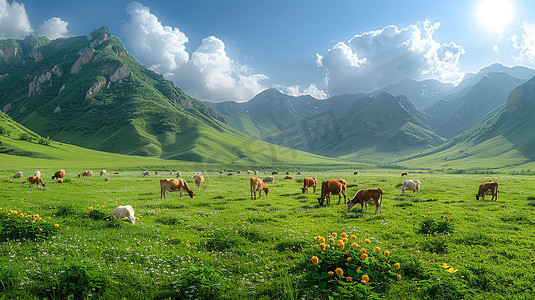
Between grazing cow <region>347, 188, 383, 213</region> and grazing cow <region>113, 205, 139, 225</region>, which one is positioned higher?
grazing cow <region>347, 188, 383, 213</region>

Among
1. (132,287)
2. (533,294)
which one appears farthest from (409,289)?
(132,287)

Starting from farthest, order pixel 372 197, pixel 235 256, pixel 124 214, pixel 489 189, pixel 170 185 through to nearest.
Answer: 1. pixel 170 185
2. pixel 489 189
3. pixel 372 197
4. pixel 124 214
5. pixel 235 256

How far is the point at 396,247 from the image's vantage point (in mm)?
10992

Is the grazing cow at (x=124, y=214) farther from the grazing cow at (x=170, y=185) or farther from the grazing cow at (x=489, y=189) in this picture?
the grazing cow at (x=489, y=189)

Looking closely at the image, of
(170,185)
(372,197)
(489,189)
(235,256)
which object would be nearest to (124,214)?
(235,256)

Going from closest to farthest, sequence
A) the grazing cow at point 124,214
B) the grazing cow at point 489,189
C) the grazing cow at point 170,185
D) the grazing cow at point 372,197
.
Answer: the grazing cow at point 124,214 → the grazing cow at point 372,197 → the grazing cow at point 489,189 → the grazing cow at point 170,185

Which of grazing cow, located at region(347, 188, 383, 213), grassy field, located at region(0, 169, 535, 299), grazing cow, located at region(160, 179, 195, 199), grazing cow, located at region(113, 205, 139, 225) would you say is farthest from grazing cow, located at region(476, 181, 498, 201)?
grazing cow, located at region(113, 205, 139, 225)

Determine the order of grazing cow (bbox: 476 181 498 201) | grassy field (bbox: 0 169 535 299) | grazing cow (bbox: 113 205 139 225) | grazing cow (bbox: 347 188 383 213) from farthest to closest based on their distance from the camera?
grazing cow (bbox: 476 181 498 201), grazing cow (bbox: 347 188 383 213), grazing cow (bbox: 113 205 139 225), grassy field (bbox: 0 169 535 299)

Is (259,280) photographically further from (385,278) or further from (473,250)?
(473,250)

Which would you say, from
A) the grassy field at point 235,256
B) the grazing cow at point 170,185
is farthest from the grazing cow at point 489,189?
the grazing cow at point 170,185

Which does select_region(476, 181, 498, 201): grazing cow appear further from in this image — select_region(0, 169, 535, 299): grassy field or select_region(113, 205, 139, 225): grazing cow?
select_region(113, 205, 139, 225): grazing cow

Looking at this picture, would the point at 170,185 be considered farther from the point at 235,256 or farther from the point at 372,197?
the point at 372,197

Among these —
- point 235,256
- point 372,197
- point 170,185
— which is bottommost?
point 235,256

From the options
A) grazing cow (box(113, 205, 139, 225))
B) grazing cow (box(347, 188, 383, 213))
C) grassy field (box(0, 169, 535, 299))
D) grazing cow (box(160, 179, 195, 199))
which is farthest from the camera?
grazing cow (box(160, 179, 195, 199))
